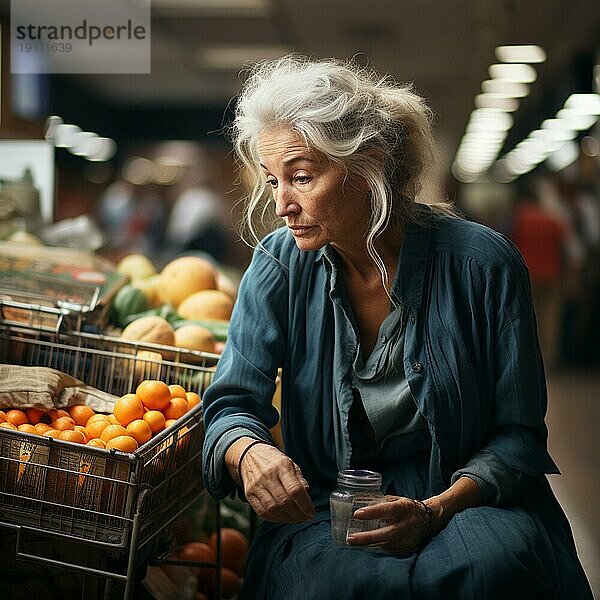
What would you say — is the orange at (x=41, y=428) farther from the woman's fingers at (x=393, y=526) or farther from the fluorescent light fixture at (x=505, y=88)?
the fluorescent light fixture at (x=505, y=88)

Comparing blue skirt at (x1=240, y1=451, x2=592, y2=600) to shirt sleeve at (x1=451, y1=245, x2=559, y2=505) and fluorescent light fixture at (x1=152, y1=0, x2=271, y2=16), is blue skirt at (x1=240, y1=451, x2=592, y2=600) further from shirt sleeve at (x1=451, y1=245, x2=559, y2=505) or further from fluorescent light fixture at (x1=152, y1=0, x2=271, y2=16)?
fluorescent light fixture at (x1=152, y1=0, x2=271, y2=16)

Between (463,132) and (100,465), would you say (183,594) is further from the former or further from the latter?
(463,132)

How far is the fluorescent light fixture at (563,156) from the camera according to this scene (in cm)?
348

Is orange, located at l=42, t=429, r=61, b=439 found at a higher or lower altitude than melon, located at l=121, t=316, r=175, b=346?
lower

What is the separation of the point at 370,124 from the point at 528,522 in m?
0.75

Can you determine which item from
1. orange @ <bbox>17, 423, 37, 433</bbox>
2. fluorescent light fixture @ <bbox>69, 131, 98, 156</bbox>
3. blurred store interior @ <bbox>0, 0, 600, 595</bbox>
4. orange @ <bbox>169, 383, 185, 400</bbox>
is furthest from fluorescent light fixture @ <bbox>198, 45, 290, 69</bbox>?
orange @ <bbox>17, 423, 37, 433</bbox>

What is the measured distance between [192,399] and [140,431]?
0.68ft

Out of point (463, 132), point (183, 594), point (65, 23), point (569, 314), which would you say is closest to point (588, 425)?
point (569, 314)

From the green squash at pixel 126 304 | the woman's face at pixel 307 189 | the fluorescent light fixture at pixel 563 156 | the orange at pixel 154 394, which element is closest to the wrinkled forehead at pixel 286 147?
the woman's face at pixel 307 189

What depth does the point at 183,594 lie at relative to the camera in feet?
7.50

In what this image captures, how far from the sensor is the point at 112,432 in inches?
68.1

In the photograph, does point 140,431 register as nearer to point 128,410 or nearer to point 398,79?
point 128,410

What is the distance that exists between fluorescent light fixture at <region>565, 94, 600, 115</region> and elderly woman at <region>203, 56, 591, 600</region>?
139 cm

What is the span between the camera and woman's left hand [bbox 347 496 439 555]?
4.94 ft
